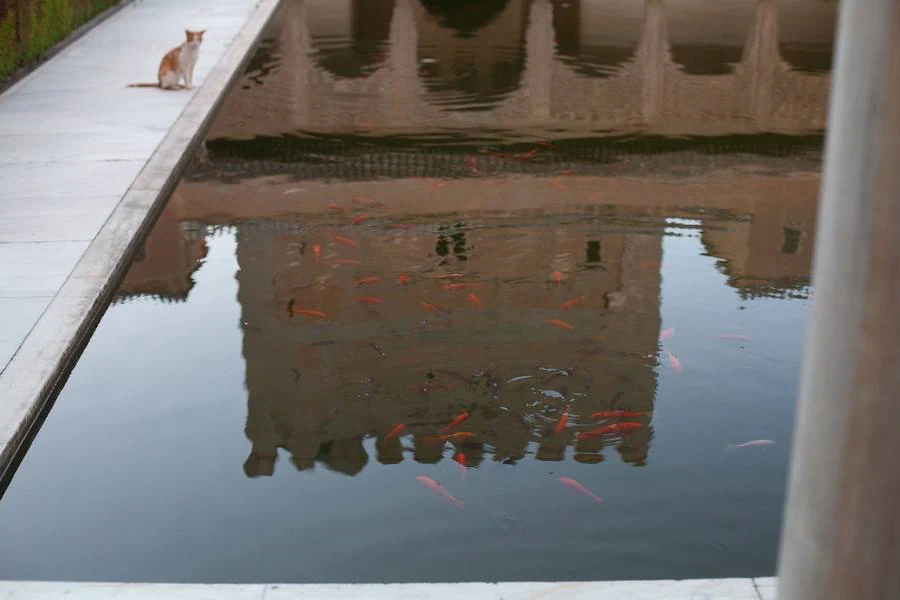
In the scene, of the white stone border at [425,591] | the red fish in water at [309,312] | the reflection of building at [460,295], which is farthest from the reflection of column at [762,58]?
the white stone border at [425,591]

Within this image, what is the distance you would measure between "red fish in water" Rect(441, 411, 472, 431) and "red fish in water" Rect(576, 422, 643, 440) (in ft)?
1.74

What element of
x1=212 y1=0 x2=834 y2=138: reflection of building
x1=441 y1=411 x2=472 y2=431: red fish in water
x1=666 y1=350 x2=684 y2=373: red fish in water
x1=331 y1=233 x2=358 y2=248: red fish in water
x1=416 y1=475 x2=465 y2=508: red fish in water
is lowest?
x1=416 y1=475 x2=465 y2=508: red fish in water

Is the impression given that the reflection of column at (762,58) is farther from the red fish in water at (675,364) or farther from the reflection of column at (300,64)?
the red fish in water at (675,364)

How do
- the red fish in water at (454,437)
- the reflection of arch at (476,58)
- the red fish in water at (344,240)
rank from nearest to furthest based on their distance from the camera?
1. the red fish in water at (454,437)
2. the red fish in water at (344,240)
3. the reflection of arch at (476,58)

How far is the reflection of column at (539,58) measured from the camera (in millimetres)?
11625

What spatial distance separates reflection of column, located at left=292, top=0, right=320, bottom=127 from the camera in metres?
12.0

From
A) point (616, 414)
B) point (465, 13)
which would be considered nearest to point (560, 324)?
point (616, 414)

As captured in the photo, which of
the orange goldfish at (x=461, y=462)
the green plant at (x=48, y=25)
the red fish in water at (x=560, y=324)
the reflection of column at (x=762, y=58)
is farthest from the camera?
the green plant at (x=48, y=25)

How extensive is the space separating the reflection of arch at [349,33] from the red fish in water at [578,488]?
9813mm

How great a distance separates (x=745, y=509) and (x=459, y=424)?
134 cm

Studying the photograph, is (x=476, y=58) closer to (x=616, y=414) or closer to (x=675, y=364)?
(x=675, y=364)

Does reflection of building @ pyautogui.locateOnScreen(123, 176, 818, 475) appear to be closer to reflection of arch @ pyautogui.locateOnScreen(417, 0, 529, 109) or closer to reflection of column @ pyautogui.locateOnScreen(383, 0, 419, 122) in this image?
reflection of column @ pyautogui.locateOnScreen(383, 0, 419, 122)

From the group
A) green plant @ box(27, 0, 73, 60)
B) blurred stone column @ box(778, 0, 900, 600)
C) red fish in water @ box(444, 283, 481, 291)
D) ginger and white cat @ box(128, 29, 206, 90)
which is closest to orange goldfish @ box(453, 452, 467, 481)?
red fish in water @ box(444, 283, 481, 291)

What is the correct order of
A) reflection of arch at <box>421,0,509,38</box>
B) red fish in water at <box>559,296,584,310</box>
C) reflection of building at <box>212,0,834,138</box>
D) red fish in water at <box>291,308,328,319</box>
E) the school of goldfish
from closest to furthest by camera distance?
the school of goldfish < red fish in water at <box>291,308,328,319</box> < red fish in water at <box>559,296,584,310</box> < reflection of building at <box>212,0,834,138</box> < reflection of arch at <box>421,0,509,38</box>
